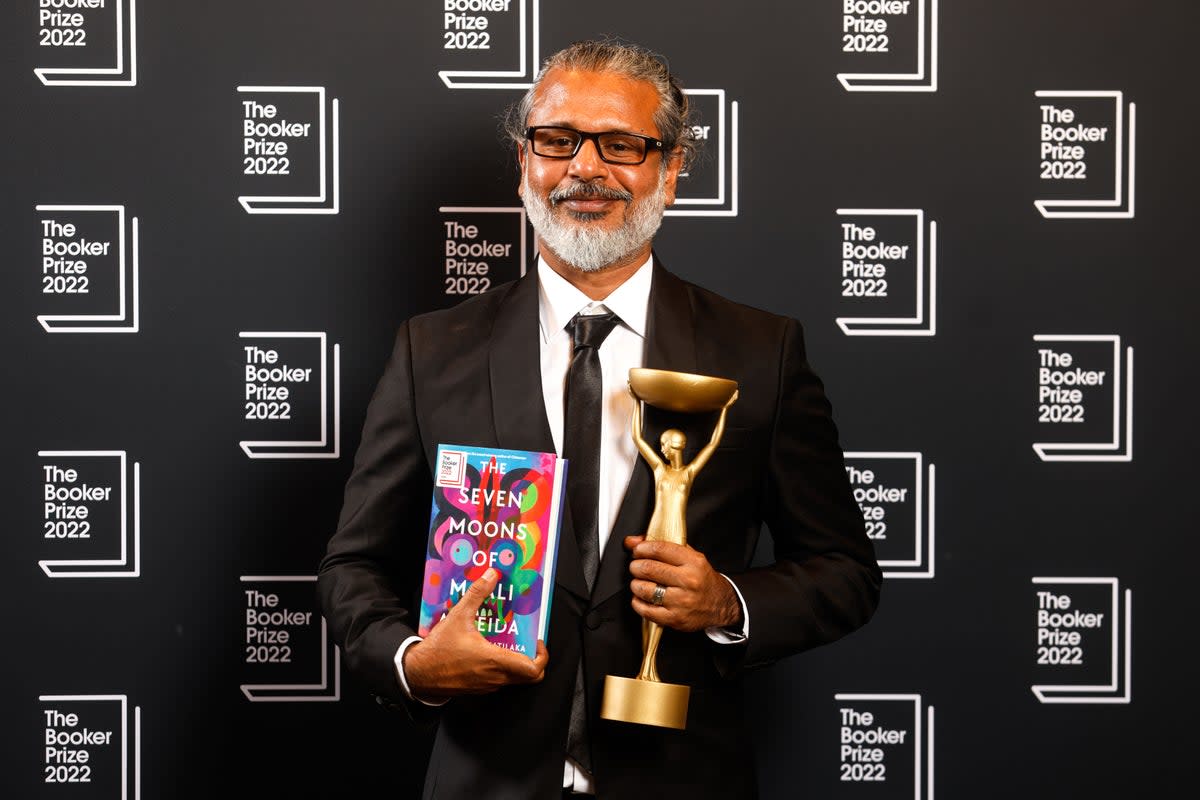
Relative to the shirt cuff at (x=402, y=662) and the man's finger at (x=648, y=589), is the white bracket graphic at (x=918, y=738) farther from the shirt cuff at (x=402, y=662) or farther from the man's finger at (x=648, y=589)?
the shirt cuff at (x=402, y=662)

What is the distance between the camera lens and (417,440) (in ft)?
5.16

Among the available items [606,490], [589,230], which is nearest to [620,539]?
[606,490]

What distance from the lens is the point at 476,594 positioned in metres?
1.33

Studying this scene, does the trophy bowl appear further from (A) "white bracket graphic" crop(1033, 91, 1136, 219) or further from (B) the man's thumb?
(A) "white bracket graphic" crop(1033, 91, 1136, 219)

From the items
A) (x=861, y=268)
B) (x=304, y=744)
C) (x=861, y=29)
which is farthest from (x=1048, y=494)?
(x=304, y=744)

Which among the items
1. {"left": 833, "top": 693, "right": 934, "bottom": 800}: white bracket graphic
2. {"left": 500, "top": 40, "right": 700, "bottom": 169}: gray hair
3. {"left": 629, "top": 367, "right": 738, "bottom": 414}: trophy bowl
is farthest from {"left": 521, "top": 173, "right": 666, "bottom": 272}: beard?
{"left": 833, "top": 693, "right": 934, "bottom": 800}: white bracket graphic

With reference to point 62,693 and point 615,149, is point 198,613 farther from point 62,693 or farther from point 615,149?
point 615,149

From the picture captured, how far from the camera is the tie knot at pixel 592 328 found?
5.00 ft

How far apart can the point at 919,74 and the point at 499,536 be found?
1.35 metres

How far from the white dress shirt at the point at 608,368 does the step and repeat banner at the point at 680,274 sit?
22.0 inches

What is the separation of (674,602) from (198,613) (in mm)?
1179

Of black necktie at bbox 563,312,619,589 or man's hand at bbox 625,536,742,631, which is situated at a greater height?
black necktie at bbox 563,312,619,589

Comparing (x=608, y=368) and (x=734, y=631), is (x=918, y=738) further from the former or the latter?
(x=608, y=368)

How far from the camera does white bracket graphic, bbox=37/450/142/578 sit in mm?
2109
